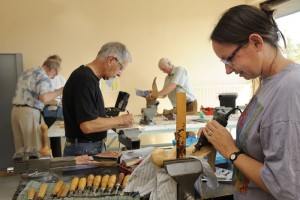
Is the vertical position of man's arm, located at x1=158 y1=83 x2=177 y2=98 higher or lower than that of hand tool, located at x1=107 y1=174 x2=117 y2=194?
higher

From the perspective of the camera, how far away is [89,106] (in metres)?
1.69

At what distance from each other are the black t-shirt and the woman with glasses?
0.94m

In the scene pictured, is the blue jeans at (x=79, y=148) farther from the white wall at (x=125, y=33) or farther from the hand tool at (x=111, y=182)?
the white wall at (x=125, y=33)

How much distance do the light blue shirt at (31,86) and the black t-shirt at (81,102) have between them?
155cm

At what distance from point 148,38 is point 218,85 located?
1512 mm

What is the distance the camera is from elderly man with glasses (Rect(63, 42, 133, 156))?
169cm

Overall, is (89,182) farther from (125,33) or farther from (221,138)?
(125,33)

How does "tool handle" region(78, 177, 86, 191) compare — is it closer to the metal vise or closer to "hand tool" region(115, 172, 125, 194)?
"hand tool" region(115, 172, 125, 194)

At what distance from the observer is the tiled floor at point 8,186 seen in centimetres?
320

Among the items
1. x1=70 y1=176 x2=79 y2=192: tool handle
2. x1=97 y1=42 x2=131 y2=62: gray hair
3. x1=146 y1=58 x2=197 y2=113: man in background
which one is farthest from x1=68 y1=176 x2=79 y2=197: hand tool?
x1=146 y1=58 x2=197 y2=113: man in background

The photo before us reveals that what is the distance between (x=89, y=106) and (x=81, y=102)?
0.06 m

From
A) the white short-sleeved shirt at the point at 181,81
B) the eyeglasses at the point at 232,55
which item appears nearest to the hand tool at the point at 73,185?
the eyeglasses at the point at 232,55

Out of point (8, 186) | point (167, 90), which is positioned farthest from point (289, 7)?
point (8, 186)

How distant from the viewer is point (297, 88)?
2.43 feet
